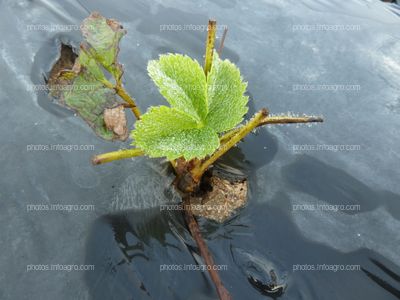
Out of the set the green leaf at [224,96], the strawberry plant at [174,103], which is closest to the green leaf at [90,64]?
the strawberry plant at [174,103]

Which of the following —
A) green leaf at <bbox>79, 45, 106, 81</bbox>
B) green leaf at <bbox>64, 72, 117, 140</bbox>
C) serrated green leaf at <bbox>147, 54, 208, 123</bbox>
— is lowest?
green leaf at <bbox>64, 72, 117, 140</bbox>

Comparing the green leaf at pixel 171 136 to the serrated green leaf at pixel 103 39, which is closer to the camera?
the green leaf at pixel 171 136

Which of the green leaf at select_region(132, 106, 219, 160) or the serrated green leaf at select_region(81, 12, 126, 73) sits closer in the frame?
the green leaf at select_region(132, 106, 219, 160)

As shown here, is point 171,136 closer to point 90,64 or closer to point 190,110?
point 190,110

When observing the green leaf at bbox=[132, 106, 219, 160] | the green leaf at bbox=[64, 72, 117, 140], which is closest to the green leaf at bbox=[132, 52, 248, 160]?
the green leaf at bbox=[132, 106, 219, 160]

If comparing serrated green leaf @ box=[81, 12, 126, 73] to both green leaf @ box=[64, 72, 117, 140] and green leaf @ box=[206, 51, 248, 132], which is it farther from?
green leaf @ box=[206, 51, 248, 132]

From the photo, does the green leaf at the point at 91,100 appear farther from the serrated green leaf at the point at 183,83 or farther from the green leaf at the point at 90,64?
the serrated green leaf at the point at 183,83
